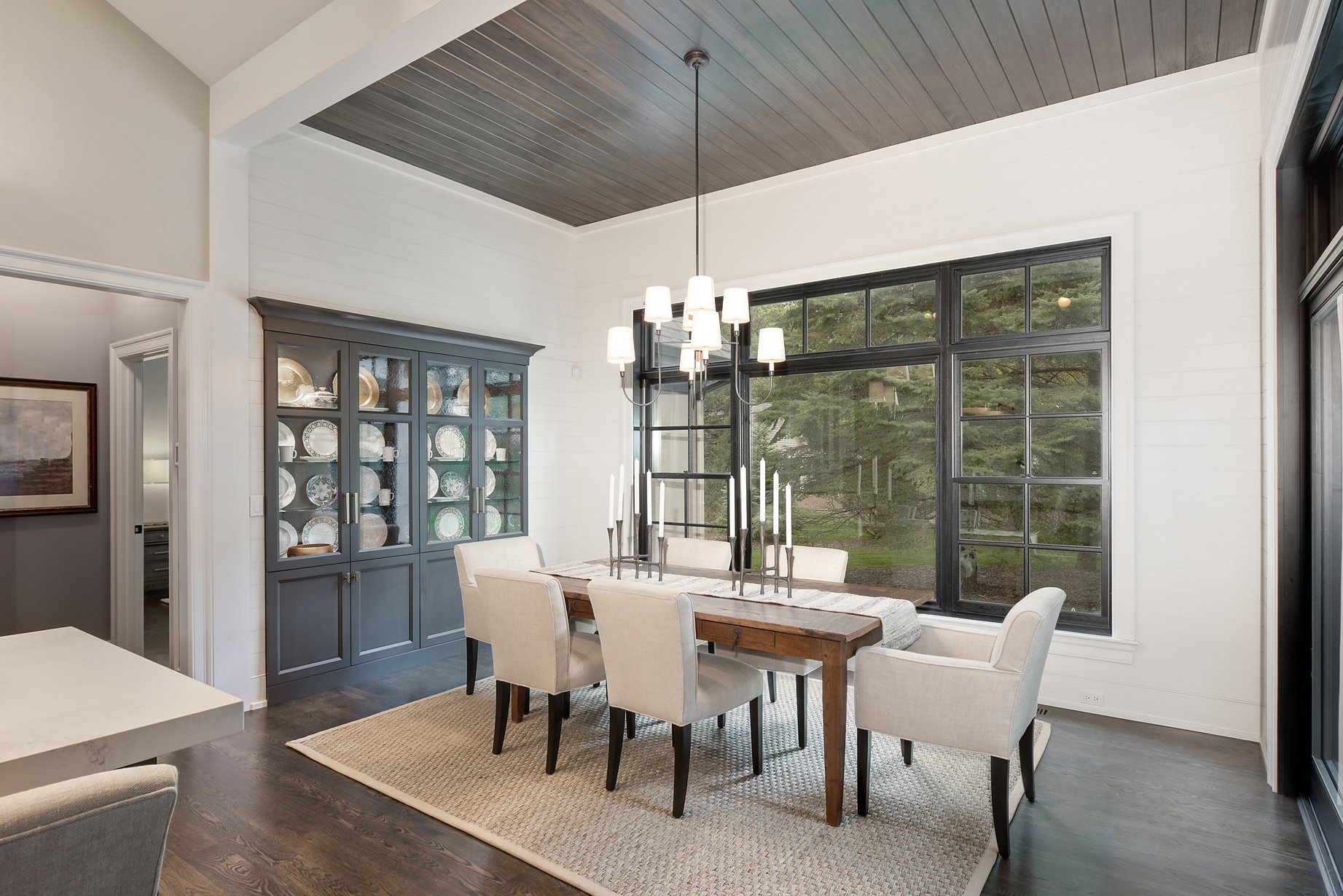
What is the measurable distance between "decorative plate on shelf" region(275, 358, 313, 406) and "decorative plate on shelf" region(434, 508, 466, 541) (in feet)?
3.77

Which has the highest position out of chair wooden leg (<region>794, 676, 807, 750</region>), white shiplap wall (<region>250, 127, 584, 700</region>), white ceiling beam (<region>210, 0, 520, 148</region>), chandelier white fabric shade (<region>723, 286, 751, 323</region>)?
white ceiling beam (<region>210, 0, 520, 148</region>)

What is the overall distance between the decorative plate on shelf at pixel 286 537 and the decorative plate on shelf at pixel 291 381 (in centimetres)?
68

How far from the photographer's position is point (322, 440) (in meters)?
4.14

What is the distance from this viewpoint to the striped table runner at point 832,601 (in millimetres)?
2850

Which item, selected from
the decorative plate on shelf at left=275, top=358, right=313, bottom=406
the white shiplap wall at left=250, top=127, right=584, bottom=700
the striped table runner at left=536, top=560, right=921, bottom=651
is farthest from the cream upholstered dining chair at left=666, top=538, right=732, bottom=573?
the decorative plate on shelf at left=275, top=358, right=313, bottom=406

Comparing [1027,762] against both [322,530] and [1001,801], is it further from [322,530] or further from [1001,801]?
[322,530]

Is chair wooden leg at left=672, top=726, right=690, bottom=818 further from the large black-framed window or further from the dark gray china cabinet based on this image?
the dark gray china cabinet

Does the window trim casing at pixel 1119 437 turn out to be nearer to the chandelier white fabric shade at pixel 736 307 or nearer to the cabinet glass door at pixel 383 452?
the chandelier white fabric shade at pixel 736 307

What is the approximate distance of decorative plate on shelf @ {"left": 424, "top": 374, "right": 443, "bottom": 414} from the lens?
468cm

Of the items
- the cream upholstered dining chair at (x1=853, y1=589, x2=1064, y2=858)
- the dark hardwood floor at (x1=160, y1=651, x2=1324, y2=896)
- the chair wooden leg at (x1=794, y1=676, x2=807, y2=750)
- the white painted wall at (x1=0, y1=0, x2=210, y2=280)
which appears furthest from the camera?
the chair wooden leg at (x1=794, y1=676, x2=807, y2=750)

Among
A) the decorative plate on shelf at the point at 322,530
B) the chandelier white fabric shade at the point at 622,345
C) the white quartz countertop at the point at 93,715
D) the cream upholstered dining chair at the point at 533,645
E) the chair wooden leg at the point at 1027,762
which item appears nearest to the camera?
the white quartz countertop at the point at 93,715

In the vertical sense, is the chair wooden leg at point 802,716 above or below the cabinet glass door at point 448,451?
below

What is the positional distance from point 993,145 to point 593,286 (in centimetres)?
303

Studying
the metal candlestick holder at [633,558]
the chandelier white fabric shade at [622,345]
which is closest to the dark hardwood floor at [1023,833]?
the metal candlestick holder at [633,558]
